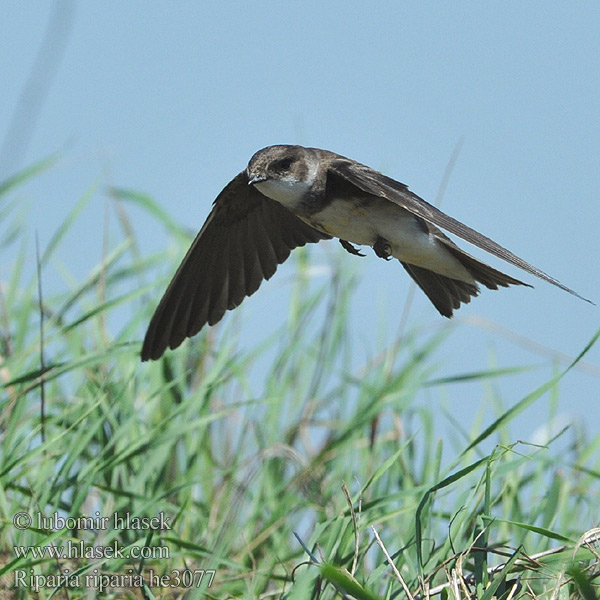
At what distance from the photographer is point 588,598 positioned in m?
2.02

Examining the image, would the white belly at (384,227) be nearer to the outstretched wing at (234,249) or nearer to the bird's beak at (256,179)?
the bird's beak at (256,179)

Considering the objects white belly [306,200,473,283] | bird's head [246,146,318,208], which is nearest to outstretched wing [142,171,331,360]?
bird's head [246,146,318,208]

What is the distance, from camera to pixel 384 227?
11.6ft

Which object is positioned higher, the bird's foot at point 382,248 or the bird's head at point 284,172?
the bird's head at point 284,172

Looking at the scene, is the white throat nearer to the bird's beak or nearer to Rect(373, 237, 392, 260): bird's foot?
the bird's beak

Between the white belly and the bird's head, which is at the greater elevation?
the bird's head

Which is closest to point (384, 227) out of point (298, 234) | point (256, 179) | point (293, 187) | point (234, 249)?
point (293, 187)

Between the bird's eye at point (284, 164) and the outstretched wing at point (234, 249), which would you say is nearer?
the bird's eye at point (284, 164)

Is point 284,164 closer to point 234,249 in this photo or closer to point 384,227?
point 384,227

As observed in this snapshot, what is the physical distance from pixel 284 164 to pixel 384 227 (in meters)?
0.37

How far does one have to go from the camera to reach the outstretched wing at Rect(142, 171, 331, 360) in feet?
13.0

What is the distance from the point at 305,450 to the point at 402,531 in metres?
0.67

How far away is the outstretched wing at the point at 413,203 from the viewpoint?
9.08ft

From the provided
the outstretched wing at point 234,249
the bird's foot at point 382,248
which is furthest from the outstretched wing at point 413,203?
the outstretched wing at point 234,249
